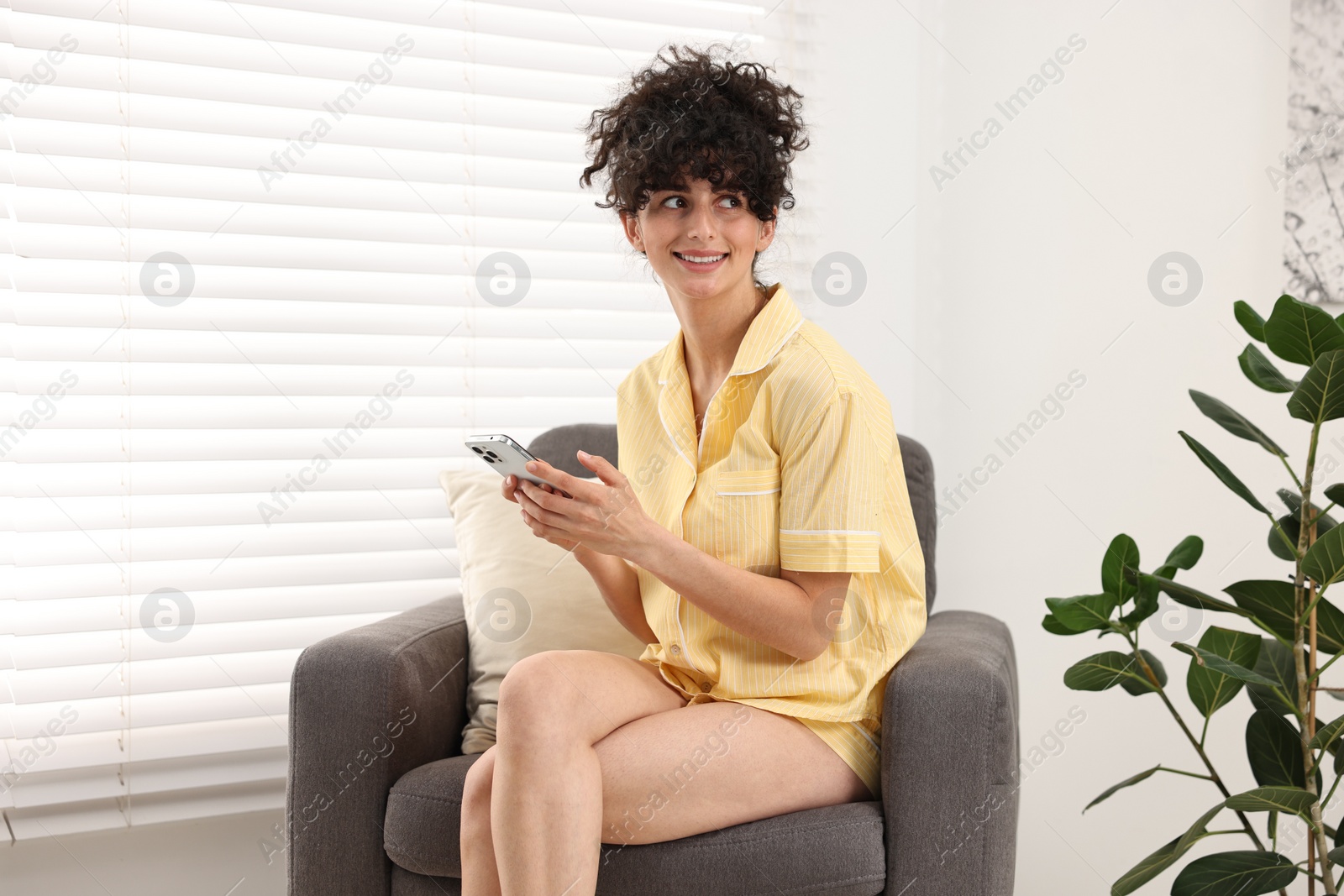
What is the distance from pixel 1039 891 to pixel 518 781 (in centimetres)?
167

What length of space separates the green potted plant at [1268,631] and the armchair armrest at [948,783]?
0.42ft

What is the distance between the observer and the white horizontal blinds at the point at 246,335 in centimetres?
185

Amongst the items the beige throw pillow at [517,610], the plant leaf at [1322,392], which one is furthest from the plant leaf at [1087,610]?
the beige throw pillow at [517,610]

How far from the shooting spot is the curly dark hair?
4.24ft

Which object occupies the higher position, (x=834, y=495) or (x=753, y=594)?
(x=834, y=495)

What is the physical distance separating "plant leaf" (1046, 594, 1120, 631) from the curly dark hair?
0.67 m

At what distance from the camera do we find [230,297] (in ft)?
6.42

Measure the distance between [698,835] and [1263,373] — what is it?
34.9 inches

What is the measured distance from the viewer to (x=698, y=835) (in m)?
1.18

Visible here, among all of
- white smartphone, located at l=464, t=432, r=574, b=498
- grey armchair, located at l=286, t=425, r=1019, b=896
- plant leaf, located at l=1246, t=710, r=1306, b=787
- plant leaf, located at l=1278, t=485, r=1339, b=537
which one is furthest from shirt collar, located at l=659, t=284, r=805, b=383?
plant leaf, located at l=1246, t=710, r=1306, b=787

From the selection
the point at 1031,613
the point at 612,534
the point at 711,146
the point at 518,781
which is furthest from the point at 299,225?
the point at 1031,613

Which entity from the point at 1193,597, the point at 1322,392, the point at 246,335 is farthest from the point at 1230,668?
the point at 246,335

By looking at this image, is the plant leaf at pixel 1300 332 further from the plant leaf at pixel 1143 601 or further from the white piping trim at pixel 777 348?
the white piping trim at pixel 777 348

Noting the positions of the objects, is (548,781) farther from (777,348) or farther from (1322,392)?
(1322,392)
